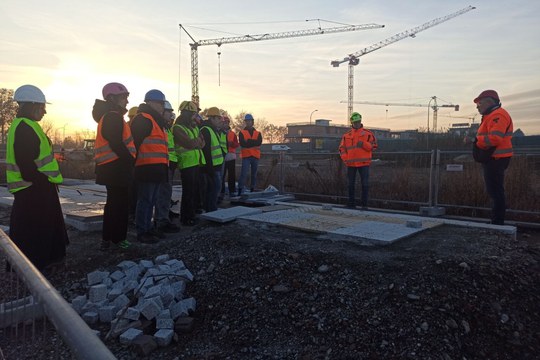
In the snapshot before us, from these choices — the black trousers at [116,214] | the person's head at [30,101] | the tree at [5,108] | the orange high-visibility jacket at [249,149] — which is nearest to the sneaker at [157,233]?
the black trousers at [116,214]

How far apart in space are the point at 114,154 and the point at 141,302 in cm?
211

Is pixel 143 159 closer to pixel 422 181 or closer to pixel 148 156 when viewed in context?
pixel 148 156

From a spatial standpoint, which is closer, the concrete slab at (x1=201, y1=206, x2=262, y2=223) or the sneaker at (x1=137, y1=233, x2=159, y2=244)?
the sneaker at (x1=137, y1=233, x2=159, y2=244)

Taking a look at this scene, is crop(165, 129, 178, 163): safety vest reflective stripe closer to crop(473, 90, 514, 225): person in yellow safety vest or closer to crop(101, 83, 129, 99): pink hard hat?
crop(101, 83, 129, 99): pink hard hat

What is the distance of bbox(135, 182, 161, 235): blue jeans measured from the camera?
5.97 metres

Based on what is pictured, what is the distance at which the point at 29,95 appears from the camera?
4789 millimetres

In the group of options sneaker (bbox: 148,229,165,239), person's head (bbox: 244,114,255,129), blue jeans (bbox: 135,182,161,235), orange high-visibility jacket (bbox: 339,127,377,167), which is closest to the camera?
blue jeans (bbox: 135,182,161,235)

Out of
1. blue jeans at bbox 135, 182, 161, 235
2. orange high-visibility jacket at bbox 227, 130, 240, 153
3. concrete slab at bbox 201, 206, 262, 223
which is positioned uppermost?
orange high-visibility jacket at bbox 227, 130, 240, 153

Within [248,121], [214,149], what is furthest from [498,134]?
[248,121]

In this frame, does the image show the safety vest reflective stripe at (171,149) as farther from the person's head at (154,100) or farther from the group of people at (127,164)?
the person's head at (154,100)

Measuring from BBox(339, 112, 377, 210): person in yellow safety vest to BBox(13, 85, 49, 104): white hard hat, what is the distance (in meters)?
5.95

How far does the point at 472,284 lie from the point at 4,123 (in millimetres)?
59702

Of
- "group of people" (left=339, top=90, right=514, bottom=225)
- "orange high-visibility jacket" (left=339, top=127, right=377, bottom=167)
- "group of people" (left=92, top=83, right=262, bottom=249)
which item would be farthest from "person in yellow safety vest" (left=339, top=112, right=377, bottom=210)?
"group of people" (left=92, top=83, right=262, bottom=249)

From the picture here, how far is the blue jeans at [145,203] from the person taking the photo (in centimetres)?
597
